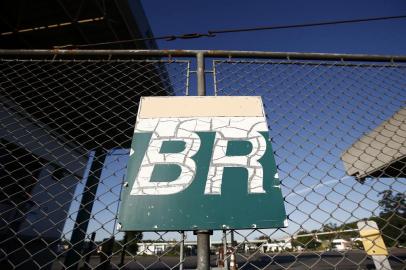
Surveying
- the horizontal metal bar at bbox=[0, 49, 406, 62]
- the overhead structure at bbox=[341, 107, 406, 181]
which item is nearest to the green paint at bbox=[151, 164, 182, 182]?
the horizontal metal bar at bbox=[0, 49, 406, 62]

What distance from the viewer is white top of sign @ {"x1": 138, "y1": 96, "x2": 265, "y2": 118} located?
1.79m

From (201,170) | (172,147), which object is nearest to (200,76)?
(172,147)

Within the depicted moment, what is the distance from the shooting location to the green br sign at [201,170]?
4.58ft

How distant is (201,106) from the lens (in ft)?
5.99

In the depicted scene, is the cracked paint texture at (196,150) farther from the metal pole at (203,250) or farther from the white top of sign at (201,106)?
the metal pole at (203,250)

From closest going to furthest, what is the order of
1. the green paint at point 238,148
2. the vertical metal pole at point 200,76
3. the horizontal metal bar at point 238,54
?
the green paint at point 238,148
the vertical metal pole at point 200,76
the horizontal metal bar at point 238,54

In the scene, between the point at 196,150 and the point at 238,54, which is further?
the point at 238,54

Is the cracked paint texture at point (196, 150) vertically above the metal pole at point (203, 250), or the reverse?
the cracked paint texture at point (196, 150)

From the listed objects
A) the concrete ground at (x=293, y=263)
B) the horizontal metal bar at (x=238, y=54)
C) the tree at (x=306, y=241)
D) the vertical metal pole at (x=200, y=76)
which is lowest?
the concrete ground at (x=293, y=263)

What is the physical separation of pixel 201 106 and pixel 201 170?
1.72 ft

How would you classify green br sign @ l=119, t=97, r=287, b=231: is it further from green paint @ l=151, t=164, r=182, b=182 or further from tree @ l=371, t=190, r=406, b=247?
tree @ l=371, t=190, r=406, b=247

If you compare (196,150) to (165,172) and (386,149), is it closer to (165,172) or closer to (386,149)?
(165,172)

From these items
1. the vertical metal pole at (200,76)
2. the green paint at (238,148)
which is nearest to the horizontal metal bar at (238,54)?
the vertical metal pole at (200,76)

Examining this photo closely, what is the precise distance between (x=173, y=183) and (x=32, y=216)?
8832 millimetres
